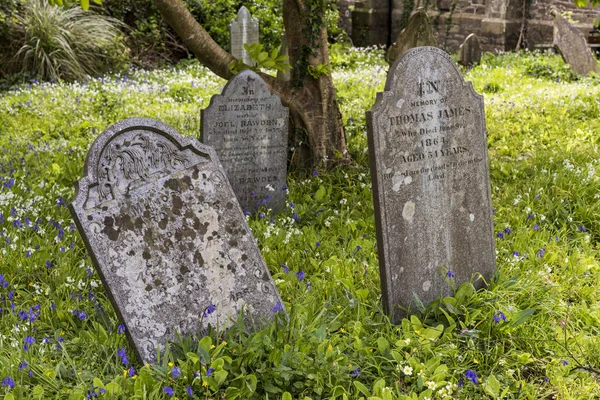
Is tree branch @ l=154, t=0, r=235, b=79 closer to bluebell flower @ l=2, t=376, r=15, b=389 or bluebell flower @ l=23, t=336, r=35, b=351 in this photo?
bluebell flower @ l=23, t=336, r=35, b=351

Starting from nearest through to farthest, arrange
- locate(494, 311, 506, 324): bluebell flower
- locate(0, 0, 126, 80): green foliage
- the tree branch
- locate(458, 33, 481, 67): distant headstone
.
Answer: locate(494, 311, 506, 324): bluebell flower
the tree branch
locate(0, 0, 126, 80): green foliage
locate(458, 33, 481, 67): distant headstone

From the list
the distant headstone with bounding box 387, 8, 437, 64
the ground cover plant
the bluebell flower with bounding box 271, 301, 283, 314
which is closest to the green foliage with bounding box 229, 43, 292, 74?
the ground cover plant

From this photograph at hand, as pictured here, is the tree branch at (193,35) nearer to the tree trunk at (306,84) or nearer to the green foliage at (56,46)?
the tree trunk at (306,84)

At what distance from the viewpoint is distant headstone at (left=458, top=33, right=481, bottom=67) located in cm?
1309

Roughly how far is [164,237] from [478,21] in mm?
14036

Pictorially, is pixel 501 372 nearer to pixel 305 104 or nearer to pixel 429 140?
pixel 429 140

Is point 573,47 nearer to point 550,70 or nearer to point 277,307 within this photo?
point 550,70

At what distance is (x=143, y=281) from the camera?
3248 mm

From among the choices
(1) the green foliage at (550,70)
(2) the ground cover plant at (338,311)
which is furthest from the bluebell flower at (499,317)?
(1) the green foliage at (550,70)

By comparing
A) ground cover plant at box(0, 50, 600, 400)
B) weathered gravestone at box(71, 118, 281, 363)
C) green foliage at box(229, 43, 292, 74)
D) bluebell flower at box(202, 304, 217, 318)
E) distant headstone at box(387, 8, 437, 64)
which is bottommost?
ground cover plant at box(0, 50, 600, 400)

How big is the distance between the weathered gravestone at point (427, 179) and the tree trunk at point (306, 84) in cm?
252

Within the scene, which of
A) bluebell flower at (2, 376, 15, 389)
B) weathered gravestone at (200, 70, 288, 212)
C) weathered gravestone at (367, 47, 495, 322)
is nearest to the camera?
bluebell flower at (2, 376, 15, 389)

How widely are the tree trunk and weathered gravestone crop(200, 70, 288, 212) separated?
23.8 inches

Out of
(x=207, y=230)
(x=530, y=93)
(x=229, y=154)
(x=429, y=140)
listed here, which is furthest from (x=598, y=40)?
(x=207, y=230)
